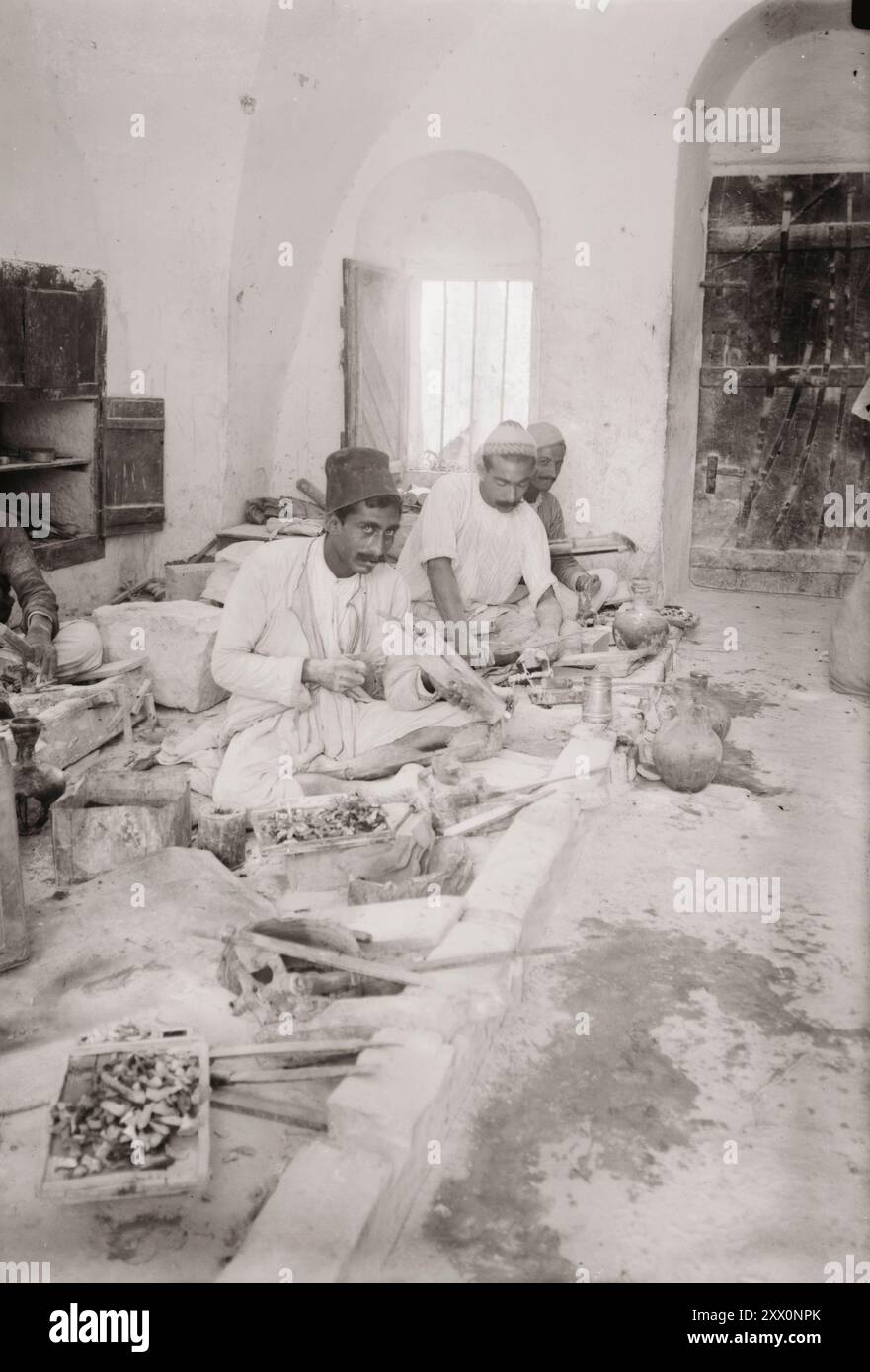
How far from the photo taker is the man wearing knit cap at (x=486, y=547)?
663 centimetres

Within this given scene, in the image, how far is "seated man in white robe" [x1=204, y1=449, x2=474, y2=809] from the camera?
15.8ft

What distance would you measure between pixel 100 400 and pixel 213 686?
2386 mm

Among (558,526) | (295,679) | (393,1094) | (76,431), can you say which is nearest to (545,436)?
(558,526)

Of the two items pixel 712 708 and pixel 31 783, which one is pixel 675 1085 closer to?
pixel 712 708

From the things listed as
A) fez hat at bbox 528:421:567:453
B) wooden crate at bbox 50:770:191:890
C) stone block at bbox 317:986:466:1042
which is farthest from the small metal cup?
fez hat at bbox 528:421:567:453

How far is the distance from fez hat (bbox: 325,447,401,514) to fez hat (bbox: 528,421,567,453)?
11.1 feet

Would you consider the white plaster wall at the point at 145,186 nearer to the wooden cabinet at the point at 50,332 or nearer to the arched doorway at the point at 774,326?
the wooden cabinet at the point at 50,332

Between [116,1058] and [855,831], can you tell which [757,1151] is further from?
[855,831]

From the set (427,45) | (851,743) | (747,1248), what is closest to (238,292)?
(427,45)

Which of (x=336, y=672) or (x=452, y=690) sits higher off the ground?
(x=336, y=672)

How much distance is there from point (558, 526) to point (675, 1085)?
5480mm

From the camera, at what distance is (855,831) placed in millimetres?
4801

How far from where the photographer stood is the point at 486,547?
22.8 ft

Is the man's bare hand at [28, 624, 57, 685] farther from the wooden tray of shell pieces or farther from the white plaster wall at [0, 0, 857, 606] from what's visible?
the wooden tray of shell pieces
